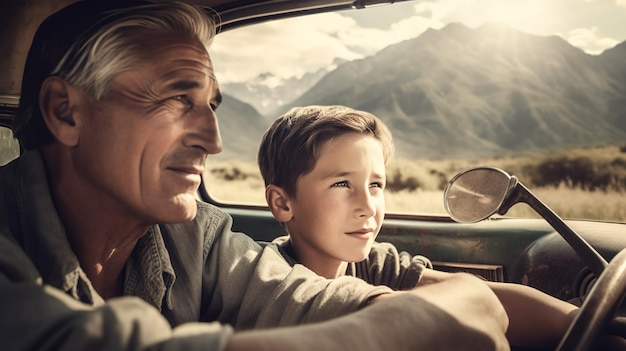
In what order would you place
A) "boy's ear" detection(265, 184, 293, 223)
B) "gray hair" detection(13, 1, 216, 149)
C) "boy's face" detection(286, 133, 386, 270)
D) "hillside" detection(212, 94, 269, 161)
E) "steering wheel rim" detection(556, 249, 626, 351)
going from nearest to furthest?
1. "steering wheel rim" detection(556, 249, 626, 351)
2. "gray hair" detection(13, 1, 216, 149)
3. "boy's face" detection(286, 133, 386, 270)
4. "boy's ear" detection(265, 184, 293, 223)
5. "hillside" detection(212, 94, 269, 161)

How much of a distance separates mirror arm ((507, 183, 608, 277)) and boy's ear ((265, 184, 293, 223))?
0.82m

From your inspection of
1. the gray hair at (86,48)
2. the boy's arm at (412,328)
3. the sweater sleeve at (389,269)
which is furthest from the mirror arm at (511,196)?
the gray hair at (86,48)

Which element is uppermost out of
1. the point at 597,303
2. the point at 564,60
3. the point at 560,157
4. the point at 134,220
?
the point at 597,303

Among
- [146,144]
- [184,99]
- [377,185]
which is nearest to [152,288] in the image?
[146,144]

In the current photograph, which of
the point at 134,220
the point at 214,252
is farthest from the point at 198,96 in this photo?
the point at 214,252

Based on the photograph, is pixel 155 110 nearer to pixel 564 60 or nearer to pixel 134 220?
pixel 134 220

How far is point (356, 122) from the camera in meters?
1.96

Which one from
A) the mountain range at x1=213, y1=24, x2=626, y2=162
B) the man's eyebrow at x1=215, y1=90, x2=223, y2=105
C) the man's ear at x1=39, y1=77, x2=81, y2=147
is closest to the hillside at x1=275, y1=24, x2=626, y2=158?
the mountain range at x1=213, y1=24, x2=626, y2=162

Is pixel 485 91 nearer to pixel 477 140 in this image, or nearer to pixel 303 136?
pixel 477 140

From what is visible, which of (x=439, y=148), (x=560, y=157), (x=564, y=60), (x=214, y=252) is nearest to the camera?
(x=214, y=252)

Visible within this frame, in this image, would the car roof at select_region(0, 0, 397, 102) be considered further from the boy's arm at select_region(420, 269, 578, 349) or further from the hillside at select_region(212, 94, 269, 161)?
the hillside at select_region(212, 94, 269, 161)

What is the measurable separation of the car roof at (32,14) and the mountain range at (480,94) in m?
7.57

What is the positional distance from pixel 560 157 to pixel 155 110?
9120 millimetres

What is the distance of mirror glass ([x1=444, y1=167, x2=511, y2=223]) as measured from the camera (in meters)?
1.68
